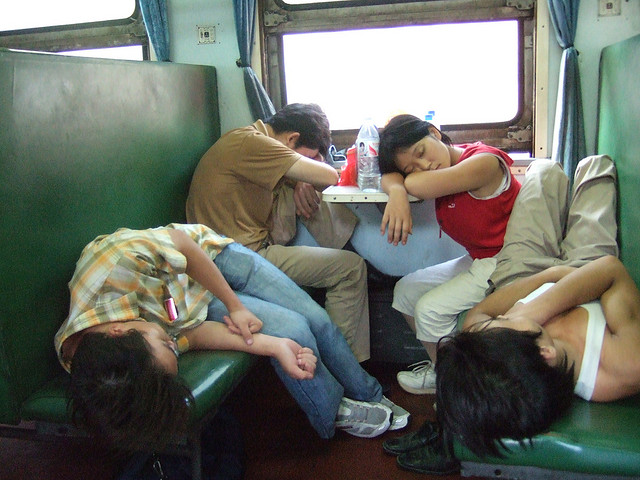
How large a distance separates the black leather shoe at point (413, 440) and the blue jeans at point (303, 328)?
21 centimetres

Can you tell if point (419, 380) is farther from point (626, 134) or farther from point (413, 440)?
point (626, 134)

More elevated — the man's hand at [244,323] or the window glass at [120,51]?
the window glass at [120,51]

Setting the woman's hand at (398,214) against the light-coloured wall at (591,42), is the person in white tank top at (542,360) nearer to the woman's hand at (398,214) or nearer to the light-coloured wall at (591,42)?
the woman's hand at (398,214)

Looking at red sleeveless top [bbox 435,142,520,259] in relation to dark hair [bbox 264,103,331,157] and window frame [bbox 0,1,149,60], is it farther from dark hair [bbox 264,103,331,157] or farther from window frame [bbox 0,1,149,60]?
window frame [bbox 0,1,149,60]

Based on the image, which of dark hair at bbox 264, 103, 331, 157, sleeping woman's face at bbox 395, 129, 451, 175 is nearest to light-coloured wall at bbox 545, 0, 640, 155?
sleeping woman's face at bbox 395, 129, 451, 175

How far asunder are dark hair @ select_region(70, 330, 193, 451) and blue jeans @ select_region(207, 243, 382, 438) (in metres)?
0.54

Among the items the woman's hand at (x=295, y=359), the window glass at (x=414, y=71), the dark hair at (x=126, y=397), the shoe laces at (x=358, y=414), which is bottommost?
the shoe laces at (x=358, y=414)

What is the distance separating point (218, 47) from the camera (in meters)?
3.45

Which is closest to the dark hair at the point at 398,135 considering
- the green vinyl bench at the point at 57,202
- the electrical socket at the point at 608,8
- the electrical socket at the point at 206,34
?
the green vinyl bench at the point at 57,202

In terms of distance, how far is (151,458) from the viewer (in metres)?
2.02

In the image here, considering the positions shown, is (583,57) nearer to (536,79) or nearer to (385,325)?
(536,79)

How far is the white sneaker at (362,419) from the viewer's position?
2299 mm

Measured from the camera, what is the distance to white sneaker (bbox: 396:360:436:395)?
2668mm

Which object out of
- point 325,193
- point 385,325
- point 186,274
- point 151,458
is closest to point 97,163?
point 186,274
